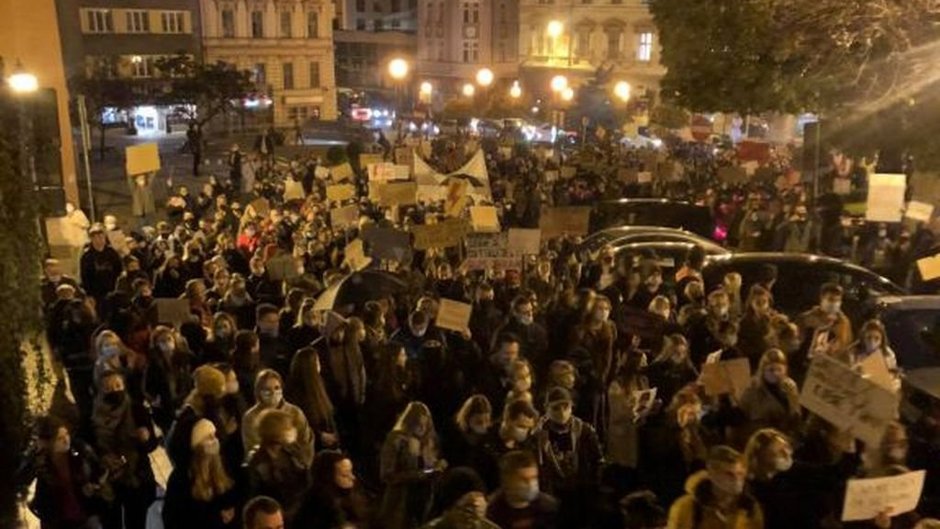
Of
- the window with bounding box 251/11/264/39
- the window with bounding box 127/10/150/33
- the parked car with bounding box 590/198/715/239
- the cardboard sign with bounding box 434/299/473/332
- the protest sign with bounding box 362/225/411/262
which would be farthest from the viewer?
the window with bounding box 251/11/264/39

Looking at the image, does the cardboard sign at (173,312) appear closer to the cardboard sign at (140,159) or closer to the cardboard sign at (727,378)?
the cardboard sign at (727,378)

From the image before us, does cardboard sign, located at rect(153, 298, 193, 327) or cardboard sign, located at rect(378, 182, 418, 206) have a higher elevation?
cardboard sign, located at rect(378, 182, 418, 206)

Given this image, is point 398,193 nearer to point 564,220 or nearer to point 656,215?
point 564,220

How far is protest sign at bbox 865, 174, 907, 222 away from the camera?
49.7ft

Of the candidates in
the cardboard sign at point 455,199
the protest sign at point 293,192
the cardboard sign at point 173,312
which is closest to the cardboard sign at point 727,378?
the cardboard sign at point 173,312

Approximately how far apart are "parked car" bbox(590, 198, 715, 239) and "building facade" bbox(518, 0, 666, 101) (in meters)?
40.1

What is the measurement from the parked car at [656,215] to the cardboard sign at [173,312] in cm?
969

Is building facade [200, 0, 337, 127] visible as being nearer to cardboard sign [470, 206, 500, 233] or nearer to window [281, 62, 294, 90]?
window [281, 62, 294, 90]

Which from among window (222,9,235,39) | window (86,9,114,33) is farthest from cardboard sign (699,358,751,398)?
window (222,9,235,39)

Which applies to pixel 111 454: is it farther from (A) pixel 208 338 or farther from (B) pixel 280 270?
(B) pixel 280 270

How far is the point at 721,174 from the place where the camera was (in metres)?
21.1

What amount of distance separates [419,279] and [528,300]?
266 cm

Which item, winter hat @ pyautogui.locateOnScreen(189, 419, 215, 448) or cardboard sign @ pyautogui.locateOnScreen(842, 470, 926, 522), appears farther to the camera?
winter hat @ pyautogui.locateOnScreen(189, 419, 215, 448)

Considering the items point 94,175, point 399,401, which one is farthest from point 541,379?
point 94,175
